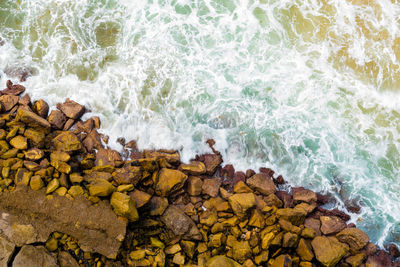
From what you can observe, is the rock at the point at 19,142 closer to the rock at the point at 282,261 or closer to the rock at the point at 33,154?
the rock at the point at 33,154

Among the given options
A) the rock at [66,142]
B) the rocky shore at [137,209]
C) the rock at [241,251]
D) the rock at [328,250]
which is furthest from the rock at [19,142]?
the rock at [328,250]

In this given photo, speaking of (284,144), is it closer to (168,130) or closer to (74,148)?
(168,130)

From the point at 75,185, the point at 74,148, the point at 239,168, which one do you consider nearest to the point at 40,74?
the point at 74,148

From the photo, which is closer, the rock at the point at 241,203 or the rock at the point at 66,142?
the rock at the point at 241,203

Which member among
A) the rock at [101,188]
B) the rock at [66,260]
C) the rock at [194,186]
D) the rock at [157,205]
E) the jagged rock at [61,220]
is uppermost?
the rock at [194,186]

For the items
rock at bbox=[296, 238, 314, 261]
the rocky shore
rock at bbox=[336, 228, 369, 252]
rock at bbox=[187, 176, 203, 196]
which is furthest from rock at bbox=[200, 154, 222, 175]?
rock at bbox=[336, 228, 369, 252]

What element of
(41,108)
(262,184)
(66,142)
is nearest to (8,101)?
(41,108)
